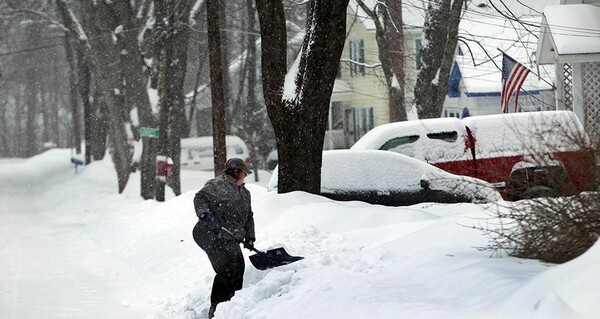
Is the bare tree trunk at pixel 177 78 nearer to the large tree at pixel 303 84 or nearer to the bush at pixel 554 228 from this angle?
the large tree at pixel 303 84

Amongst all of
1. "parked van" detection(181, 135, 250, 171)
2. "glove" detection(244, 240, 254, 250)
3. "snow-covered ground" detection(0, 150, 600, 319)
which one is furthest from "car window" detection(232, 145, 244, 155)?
"glove" detection(244, 240, 254, 250)

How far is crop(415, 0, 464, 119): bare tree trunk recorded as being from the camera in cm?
2573

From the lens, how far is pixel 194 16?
28.8 meters

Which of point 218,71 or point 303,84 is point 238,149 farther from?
point 303,84

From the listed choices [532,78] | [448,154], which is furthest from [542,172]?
[532,78]

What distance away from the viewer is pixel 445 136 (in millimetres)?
19406

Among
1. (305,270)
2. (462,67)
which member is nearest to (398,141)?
(305,270)

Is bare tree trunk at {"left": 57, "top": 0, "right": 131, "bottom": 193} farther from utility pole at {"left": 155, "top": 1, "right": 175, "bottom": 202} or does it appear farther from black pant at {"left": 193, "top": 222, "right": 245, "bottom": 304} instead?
black pant at {"left": 193, "top": 222, "right": 245, "bottom": 304}

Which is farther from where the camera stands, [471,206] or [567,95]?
[567,95]

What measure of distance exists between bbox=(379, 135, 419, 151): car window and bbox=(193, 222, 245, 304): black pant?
928 cm

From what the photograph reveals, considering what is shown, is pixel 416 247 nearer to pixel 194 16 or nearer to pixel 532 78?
pixel 194 16

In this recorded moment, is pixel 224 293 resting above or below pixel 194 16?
below

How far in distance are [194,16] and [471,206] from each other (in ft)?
53.7

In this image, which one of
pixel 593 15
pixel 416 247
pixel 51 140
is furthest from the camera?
pixel 51 140
